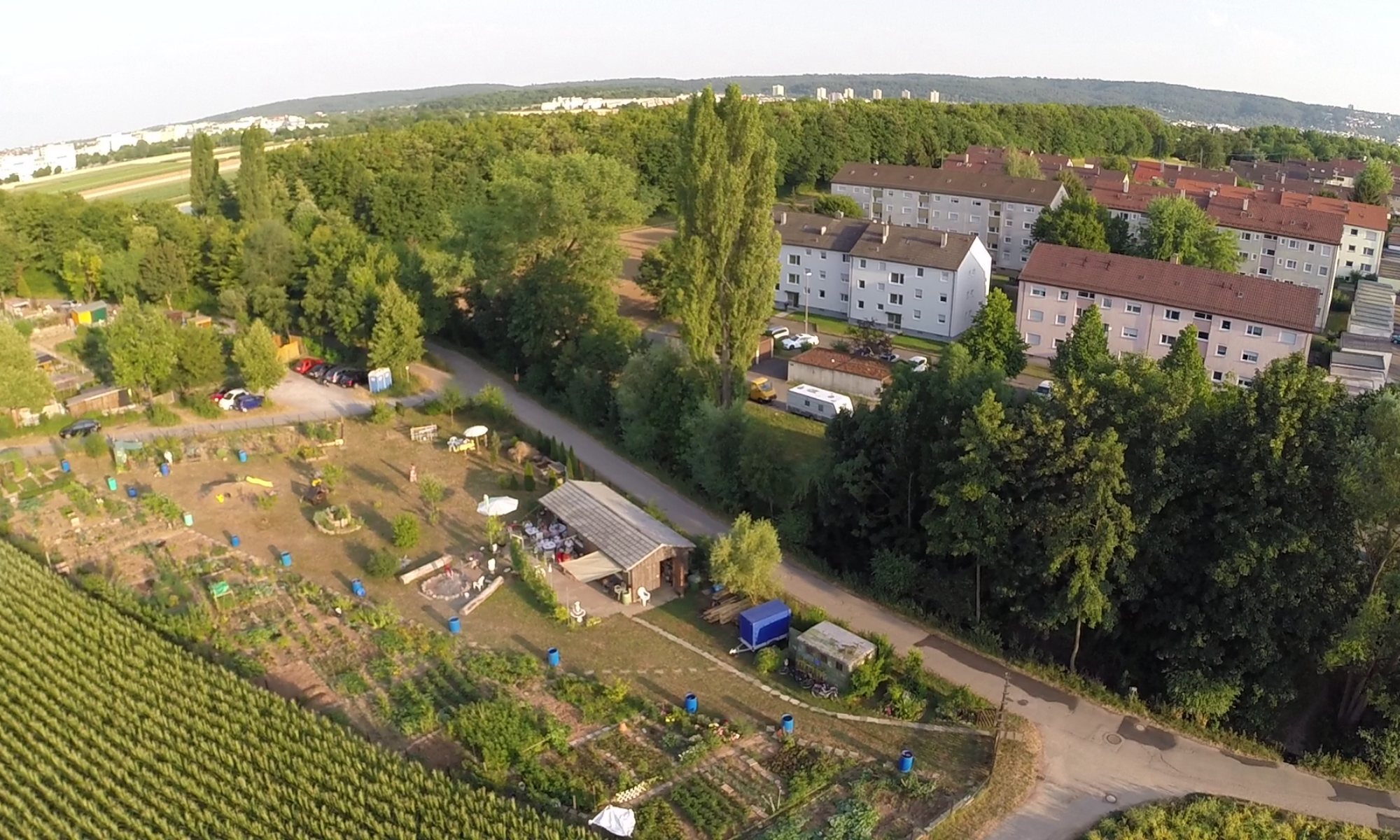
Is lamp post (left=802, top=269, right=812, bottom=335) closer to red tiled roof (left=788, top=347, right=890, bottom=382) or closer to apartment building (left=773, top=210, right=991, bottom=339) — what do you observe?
apartment building (left=773, top=210, right=991, bottom=339)

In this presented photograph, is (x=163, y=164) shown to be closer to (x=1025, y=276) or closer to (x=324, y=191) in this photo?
(x=324, y=191)

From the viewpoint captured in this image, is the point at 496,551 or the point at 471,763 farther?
the point at 496,551

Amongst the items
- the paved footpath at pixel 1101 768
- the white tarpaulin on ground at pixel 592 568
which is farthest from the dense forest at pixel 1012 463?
the white tarpaulin on ground at pixel 592 568

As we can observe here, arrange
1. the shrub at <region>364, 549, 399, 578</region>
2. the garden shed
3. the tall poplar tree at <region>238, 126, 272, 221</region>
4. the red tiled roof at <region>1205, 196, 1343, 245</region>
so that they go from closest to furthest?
the garden shed, the shrub at <region>364, 549, 399, 578</region>, the red tiled roof at <region>1205, 196, 1343, 245</region>, the tall poplar tree at <region>238, 126, 272, 221</region>

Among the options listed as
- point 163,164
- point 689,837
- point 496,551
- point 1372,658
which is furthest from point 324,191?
point 1372,658

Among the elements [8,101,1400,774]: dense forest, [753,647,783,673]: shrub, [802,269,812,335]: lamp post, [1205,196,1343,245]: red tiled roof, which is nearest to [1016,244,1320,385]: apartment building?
[8,101,1400,774]: dense forest

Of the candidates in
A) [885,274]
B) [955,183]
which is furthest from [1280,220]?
[885,274]

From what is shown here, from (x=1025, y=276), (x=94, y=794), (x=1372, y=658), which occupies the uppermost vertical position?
(x=1025, y=276)
